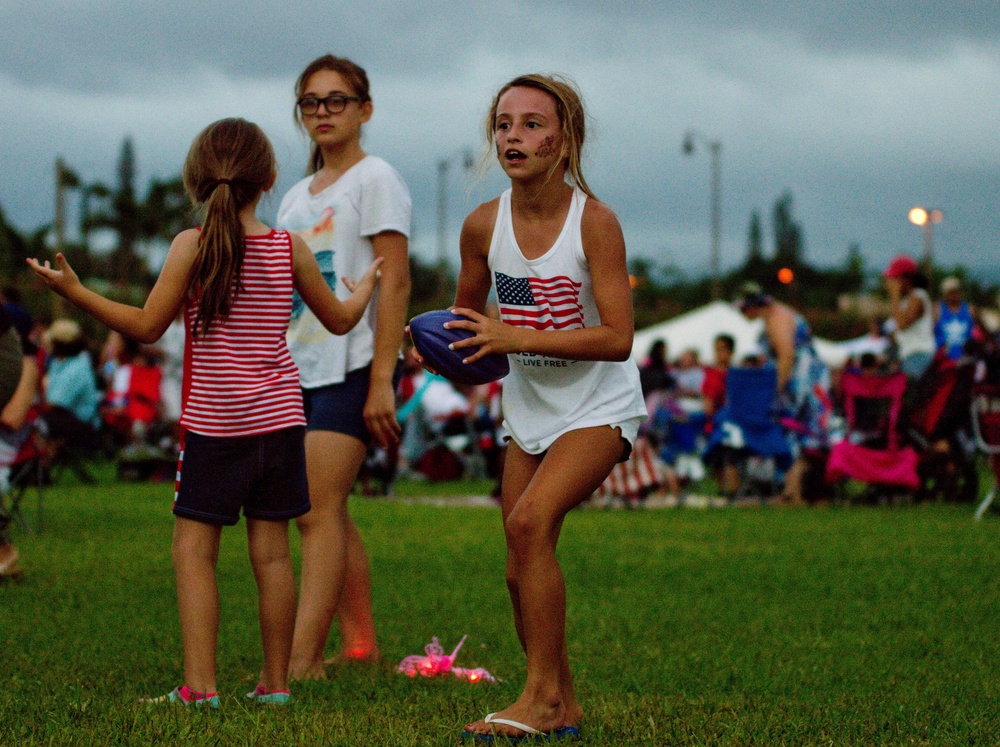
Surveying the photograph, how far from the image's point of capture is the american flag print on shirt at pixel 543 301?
4.15m

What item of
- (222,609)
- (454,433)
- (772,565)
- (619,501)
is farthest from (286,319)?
(454,433)

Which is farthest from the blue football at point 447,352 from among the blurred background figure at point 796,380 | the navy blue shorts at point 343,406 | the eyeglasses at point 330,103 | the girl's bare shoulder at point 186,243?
the blurred background figure at point 796,380

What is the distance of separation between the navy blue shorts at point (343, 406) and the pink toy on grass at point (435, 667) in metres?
0.87

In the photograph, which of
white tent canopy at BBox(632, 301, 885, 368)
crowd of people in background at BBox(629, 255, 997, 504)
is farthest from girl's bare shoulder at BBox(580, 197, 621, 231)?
white tent canopy at BBox(632, 301, 885, 368)

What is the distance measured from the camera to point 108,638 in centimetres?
590

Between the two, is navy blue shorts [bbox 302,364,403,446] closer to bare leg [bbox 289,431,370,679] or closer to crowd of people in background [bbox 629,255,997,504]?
bare leg [bbox 289,431,370,679]

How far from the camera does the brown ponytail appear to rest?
4.39m

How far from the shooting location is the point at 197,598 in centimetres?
444

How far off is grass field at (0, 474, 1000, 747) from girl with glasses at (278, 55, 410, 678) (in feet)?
0.97

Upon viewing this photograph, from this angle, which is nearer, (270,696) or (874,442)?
(270,696)

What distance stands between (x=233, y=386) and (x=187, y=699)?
1.01m

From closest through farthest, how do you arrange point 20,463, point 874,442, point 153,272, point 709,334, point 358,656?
point 358,656 → point 20,463 → point 874,442 → point 709,334 → point 153,272

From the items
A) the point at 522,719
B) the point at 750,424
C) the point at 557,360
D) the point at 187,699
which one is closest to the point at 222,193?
the point at 557,360

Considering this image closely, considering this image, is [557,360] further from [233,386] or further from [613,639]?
[613,639]
